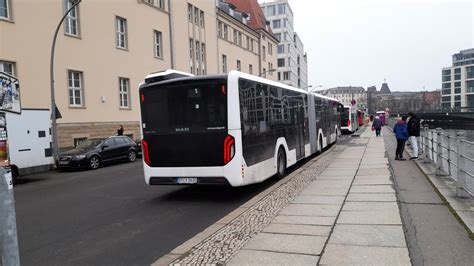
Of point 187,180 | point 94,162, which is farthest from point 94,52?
point 187,180

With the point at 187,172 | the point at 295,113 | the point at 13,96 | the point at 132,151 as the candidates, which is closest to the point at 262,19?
the point at 132,151

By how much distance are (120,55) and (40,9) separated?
24.0ft

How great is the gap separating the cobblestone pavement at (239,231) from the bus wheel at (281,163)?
1610 mm

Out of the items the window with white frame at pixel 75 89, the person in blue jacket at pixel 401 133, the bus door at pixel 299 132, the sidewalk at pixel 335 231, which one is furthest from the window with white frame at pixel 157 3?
the sidewalk at pixel 335 231

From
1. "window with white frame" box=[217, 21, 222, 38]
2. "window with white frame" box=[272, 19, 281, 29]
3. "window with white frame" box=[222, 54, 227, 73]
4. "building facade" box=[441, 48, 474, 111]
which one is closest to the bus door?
"window with white frame" box=[217, 21, 222, 38]

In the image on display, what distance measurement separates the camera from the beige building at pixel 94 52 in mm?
21516

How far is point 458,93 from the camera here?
4532 inches

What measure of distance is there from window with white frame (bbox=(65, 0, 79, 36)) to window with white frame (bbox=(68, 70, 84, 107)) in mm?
2463

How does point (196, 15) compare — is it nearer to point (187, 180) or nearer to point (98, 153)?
point (98, 153)

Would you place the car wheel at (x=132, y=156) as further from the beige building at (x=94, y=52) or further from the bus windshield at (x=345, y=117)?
the bus windshield at (x=345, y=117)

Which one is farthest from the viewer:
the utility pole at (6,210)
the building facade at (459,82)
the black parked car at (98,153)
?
the building facade at (459,82)

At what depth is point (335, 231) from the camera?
5945 mm

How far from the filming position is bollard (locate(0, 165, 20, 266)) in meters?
3.69

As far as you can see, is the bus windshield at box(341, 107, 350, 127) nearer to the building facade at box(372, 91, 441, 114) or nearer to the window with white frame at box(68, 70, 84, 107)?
the window with white frame at box(68, 70, 84, 107)
